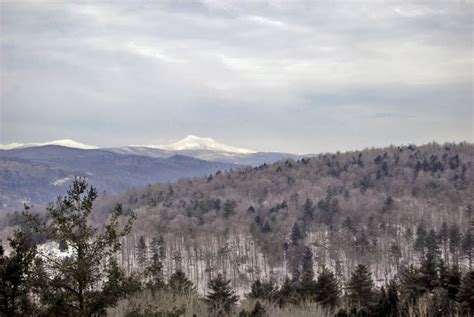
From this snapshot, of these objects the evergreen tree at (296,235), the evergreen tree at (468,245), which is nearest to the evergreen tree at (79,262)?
the evergreen tree at (468,245)

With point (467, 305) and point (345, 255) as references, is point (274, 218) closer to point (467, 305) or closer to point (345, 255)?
point (345, 255)

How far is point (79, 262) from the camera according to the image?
55.6ft

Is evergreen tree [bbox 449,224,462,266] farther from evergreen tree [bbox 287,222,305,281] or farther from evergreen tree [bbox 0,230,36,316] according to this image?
evergreen tree [bbox 0,230,36,316]

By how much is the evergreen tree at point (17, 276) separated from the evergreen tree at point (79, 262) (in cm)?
104

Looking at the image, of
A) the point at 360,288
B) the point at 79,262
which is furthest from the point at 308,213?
the point at 79,262

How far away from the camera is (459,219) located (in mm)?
175125

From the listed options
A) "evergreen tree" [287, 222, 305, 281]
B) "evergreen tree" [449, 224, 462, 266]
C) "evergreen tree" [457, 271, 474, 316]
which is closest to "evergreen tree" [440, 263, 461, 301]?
"evergreen tree" [457, 271, 474, 316]

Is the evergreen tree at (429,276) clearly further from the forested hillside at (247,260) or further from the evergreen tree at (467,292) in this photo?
the evergreen tree at (467,292)

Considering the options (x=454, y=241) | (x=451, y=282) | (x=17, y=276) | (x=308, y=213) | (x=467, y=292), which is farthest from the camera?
(x=308, y=213)

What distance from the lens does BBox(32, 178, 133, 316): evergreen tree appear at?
1697 centimetres

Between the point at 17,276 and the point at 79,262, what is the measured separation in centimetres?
370

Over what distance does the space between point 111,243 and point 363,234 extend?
14187cm

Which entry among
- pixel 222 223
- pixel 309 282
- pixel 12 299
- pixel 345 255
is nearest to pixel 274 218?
pixel 222 223

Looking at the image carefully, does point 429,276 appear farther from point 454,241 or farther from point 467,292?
point 454,241
